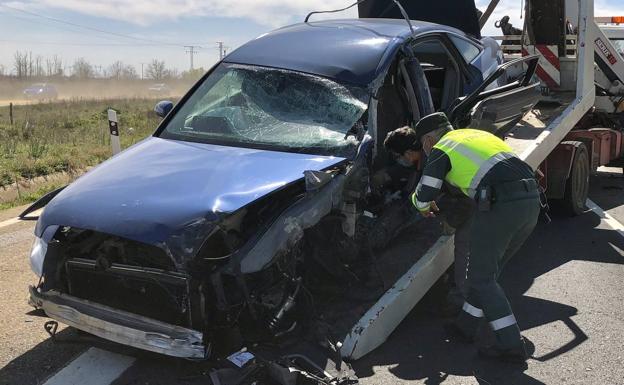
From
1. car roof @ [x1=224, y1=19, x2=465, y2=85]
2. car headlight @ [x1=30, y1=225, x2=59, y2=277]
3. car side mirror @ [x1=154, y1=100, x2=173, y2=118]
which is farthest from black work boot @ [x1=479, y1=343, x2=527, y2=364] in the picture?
car side mirror @ [x1=154, y1=100, x2=173, y2=118]

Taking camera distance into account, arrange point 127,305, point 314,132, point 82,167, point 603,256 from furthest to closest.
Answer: point 82,167
point 603,256
point 314,132
point 127,305

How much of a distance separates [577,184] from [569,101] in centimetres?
103

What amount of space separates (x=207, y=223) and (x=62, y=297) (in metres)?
1.10

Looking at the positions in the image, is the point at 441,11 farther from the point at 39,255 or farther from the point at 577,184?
the point at 39,255

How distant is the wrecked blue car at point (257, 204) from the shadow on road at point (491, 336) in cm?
37

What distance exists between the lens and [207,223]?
3.05 metres

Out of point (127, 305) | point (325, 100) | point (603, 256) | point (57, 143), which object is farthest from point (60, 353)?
point (57, 143)

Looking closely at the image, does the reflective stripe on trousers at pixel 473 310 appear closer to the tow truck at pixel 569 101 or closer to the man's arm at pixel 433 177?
the man's arm at pixel 433 177

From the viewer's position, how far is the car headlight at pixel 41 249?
136 inches

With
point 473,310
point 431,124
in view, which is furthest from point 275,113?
point 473,310

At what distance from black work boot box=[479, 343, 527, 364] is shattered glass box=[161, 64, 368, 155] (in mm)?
1546

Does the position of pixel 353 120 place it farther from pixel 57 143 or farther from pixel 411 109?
pixel 57 143

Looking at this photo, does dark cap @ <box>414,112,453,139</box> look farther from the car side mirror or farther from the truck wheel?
the truck wheel

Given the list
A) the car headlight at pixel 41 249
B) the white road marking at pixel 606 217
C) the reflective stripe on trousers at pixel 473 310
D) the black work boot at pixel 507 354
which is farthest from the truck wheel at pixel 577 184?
the car headlight at pixel 41 249
